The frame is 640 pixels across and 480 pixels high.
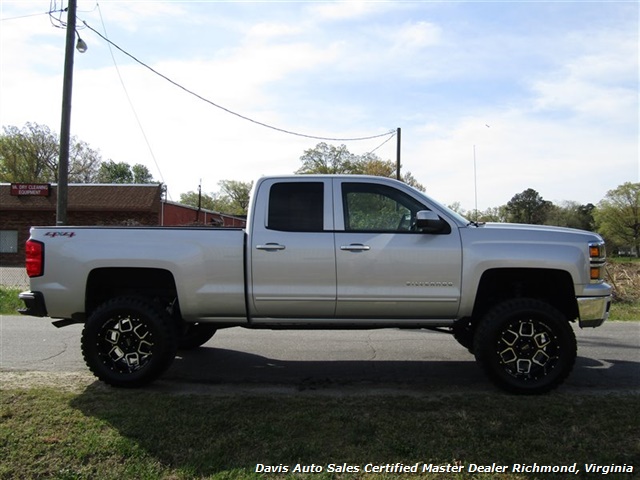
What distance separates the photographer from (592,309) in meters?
4.88

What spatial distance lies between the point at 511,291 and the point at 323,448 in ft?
9.09

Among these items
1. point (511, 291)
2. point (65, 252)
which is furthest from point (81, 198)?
point (511, 291)

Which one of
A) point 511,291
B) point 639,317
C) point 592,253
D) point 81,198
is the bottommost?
point 639,317

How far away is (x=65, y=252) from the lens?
5.02m

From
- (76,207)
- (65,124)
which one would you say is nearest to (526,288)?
(65,124)

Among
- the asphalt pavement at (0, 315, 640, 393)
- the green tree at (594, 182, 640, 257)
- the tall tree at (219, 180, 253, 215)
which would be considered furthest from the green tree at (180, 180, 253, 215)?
the asphalt pavement at (0, 315, 640, 393)

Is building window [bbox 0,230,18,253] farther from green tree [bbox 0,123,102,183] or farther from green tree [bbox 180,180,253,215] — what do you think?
green tree [bbox 180,180,253,215]

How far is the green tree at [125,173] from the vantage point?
238 feet

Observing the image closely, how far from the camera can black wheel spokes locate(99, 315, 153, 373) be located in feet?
16.4

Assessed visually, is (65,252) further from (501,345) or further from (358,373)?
(501,345)

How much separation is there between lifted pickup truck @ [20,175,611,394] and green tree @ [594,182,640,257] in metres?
74.8

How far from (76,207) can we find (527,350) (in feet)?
97.7

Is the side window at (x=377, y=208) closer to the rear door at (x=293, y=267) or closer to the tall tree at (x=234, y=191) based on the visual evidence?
the rear door at (x=293, y=267)

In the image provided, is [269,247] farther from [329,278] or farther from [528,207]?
[528,207]
